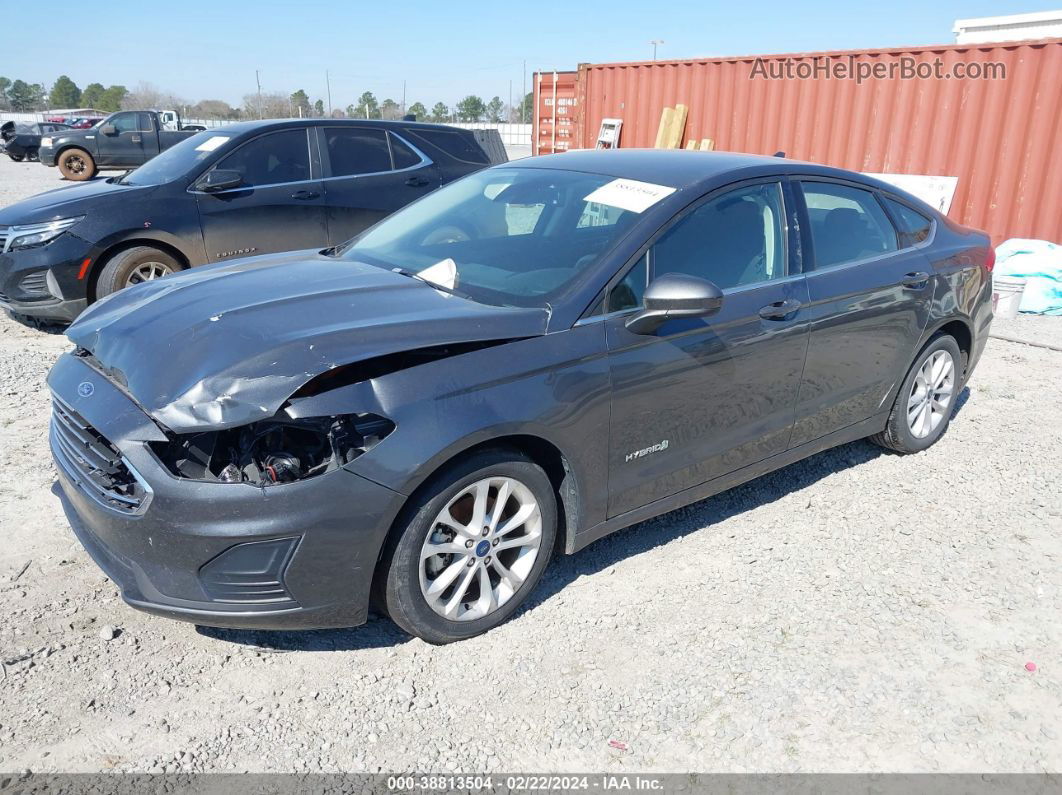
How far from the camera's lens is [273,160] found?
7055 mm

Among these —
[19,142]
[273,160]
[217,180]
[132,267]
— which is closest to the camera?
[132,267]

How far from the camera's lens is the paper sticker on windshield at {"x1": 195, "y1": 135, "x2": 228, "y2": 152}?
6.89m

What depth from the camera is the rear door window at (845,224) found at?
392 cm

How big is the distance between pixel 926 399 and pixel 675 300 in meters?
2.48

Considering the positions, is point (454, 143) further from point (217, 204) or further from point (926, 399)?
point (926, 399)

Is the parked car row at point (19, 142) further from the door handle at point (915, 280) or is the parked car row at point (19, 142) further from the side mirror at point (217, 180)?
the door handle at point (915, 280)

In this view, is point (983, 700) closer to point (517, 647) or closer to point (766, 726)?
point (766, 726)

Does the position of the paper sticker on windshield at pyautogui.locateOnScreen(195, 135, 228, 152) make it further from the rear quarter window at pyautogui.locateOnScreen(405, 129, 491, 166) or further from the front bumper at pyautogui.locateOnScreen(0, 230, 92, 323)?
the rear quarter window at pyautogui.locateOnScreen(405, 129, 491, 166)

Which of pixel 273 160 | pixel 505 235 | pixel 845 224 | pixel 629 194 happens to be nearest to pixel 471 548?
pixel 505 235

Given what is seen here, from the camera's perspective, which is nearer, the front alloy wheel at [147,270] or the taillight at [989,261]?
the taillight at [989,261]

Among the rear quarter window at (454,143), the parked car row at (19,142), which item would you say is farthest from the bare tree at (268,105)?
the rear quarter window at (454,143)

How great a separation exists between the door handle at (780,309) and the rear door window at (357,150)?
492 centimetres

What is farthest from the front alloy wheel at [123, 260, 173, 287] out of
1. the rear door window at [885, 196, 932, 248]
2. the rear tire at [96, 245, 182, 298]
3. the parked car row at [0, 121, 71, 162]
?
the parked car row at [0, 121, 71, 162]

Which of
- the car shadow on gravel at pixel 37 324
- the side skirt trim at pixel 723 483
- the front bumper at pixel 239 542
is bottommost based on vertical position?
the car shadow on gravel at pixel 37 324
